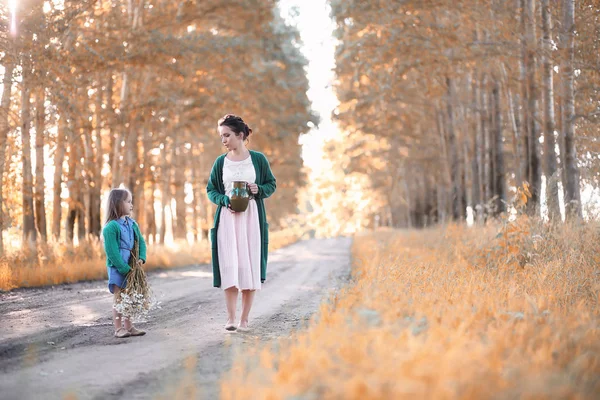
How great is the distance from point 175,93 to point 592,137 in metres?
11.1

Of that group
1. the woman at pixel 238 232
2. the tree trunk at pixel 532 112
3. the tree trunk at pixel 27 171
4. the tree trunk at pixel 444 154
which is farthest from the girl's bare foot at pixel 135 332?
the tree trunk at pixel 444 154

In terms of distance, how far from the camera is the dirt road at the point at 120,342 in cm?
471

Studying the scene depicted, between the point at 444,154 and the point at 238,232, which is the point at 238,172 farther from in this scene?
the point at 444,154

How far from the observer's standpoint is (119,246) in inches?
275

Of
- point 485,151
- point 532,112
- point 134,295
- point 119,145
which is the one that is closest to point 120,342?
point 134,295

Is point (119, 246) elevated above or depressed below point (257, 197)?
below

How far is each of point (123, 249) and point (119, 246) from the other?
57mm

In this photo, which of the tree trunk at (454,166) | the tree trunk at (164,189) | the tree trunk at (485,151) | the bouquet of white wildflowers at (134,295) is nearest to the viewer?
the bouquet of white wildflowers at (134,295)

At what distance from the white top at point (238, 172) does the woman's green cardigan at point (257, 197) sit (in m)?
0.07

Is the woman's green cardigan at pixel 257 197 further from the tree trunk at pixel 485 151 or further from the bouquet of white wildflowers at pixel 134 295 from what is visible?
the tree trunk at pixel 485 151

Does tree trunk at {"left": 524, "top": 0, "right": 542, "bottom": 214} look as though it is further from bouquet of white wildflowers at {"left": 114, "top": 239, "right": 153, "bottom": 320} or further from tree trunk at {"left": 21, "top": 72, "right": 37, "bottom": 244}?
tree trunk at {"left": 21, "top": 72, "right": 37, "bottom": 244}

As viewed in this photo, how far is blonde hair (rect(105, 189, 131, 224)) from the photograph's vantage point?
23.0 ft

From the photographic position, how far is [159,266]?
61.9ft

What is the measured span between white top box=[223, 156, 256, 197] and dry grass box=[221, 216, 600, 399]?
169cm
